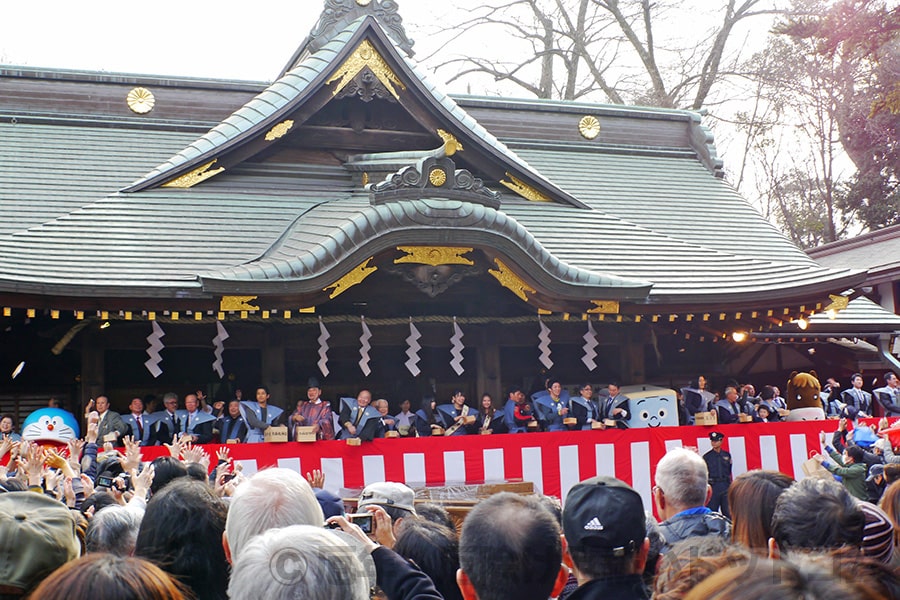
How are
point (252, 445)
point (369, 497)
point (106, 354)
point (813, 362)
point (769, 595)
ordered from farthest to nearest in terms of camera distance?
point (813, 362) < point (106, 354) < point (252, 445) < point (369, 497) < point (769, 595)

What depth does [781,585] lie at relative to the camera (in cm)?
131

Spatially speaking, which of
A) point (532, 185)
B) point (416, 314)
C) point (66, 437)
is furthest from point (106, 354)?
point (532, 185)

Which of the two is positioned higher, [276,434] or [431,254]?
[431,254]

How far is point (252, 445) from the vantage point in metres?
8.89

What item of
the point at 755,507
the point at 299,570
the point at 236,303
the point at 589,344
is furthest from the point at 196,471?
the point at 589,344

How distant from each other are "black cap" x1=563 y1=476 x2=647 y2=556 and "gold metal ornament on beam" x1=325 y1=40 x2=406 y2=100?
9.46m

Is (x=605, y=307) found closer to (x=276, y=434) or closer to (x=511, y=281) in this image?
(x=511, y=281)

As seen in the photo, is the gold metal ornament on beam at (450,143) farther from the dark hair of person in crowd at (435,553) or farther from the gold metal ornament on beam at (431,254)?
the dark hair of person in crowd at (435,553)

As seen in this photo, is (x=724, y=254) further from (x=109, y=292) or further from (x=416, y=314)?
(x=109, y=292)

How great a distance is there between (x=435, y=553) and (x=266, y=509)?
0.93 metres

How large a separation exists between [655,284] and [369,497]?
26.2 feet

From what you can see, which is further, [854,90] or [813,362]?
[854,90]

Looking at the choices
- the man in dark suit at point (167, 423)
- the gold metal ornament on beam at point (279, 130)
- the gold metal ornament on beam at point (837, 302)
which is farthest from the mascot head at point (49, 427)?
the gold metal ornament on beam at point (837, 302)

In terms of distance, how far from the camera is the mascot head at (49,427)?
30.9 feet
